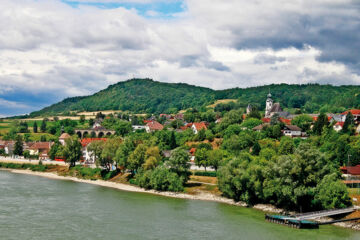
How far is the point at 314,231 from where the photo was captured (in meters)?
37.8

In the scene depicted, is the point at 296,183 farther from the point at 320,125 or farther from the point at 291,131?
the point at 291,131

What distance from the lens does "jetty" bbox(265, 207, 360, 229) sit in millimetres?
38906

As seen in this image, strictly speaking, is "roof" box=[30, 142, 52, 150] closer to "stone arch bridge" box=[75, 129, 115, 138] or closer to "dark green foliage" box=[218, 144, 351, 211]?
"stone arch bridge" box=[75, 129, 115, 138]

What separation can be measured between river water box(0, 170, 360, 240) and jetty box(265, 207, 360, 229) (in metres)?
0.86

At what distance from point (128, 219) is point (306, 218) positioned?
58.3 feet

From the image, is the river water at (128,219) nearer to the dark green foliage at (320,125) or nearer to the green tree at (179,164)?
the green tree at (179,164)

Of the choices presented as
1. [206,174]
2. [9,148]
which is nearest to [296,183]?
[206,174]

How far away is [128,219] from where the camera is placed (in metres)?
41.6

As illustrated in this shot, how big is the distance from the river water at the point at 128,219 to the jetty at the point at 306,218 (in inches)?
34.0

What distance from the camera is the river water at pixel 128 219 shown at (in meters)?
36.0

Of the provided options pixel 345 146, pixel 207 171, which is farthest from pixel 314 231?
pixel 207 171

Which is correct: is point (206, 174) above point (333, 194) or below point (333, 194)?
above

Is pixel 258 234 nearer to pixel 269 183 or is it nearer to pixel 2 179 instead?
pixel 269 183

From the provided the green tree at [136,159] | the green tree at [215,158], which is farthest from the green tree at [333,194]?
the green tree at [136,159]
